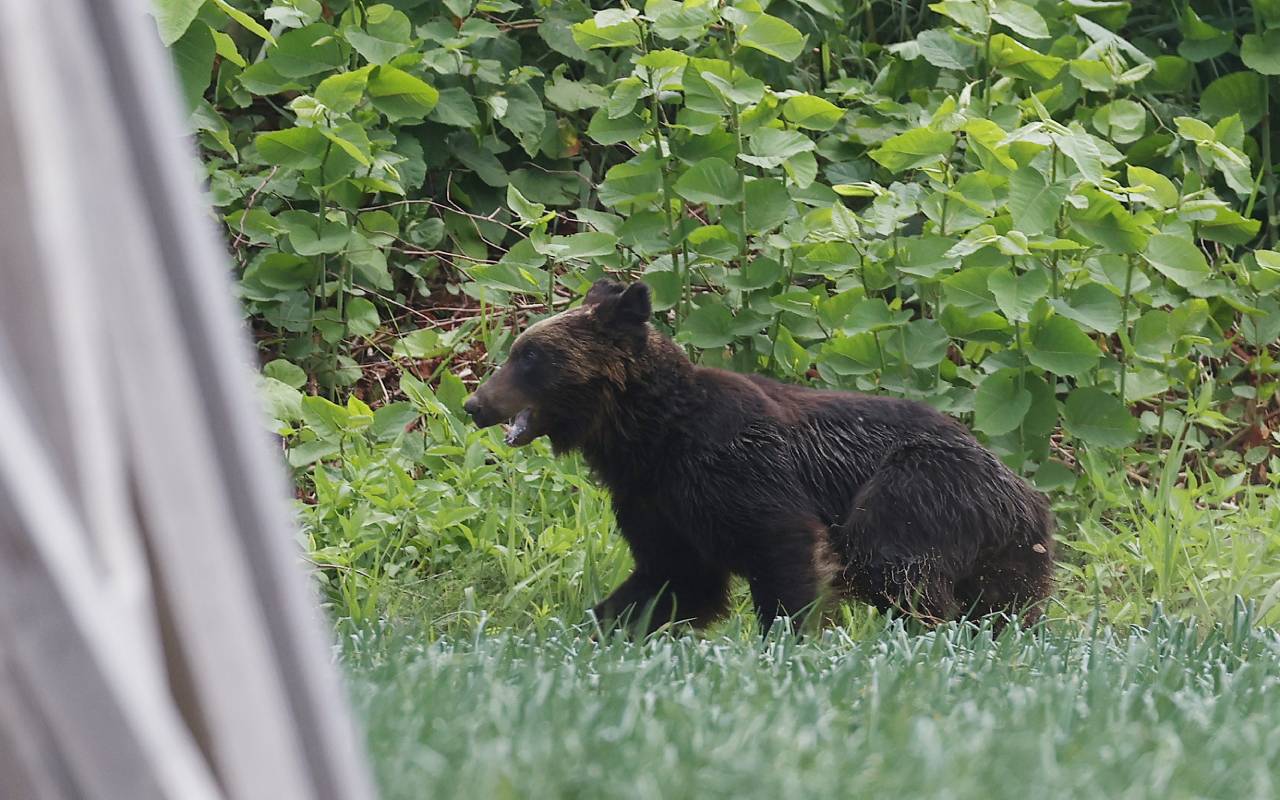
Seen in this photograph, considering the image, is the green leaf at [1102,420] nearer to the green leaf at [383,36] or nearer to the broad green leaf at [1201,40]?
the broad green leaf at [1201,40]

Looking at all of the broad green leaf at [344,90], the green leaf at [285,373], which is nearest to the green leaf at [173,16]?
the broad green leaf at [344,90]

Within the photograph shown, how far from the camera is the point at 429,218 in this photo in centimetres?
838

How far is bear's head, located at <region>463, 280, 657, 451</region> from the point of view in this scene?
18.2 feet

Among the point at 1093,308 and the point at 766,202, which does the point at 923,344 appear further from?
the point at 766,202

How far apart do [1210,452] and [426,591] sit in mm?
Answer: 4159

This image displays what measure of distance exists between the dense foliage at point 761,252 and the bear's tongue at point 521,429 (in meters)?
0.43

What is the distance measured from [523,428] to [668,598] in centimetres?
82

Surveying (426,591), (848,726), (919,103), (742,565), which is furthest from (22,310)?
(919,103)

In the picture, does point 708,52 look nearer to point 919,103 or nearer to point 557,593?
point 919,103

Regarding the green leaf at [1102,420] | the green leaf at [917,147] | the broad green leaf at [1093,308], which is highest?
the green leaf at [917,147]

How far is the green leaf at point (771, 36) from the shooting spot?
6266 mm

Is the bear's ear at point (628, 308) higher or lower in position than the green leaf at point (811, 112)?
lower

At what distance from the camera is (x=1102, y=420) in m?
6.59

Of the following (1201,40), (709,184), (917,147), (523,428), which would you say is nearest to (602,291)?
(523,428)
